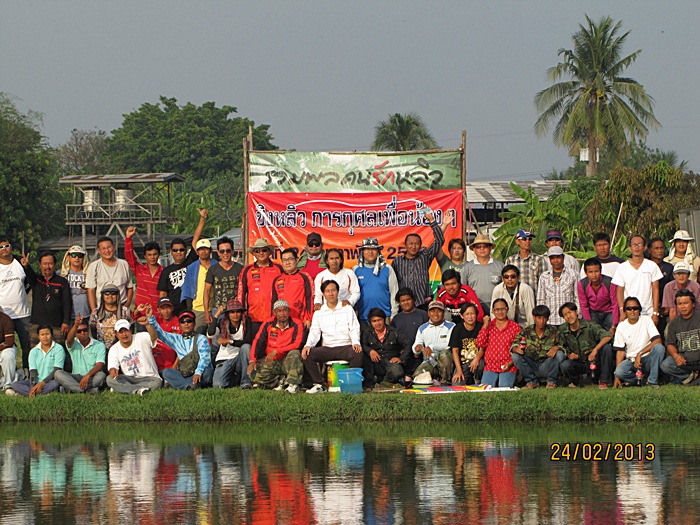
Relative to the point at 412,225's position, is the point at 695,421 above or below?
below

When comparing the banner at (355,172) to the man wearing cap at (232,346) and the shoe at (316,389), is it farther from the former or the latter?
the shoe at (316,389)

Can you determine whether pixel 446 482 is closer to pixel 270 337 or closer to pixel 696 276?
pixel 270 337

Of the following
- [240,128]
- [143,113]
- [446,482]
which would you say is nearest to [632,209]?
[446,482]

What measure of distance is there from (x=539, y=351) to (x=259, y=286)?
3.66 meters

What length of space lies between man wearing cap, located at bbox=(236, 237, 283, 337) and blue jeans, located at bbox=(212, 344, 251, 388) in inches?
14.4

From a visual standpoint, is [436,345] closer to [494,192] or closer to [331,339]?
[331,339]

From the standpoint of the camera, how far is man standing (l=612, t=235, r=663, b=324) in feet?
44.4

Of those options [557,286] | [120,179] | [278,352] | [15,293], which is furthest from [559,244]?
[120,179]

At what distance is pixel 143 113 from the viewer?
84.9 m

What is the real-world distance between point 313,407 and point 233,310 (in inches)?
68.1

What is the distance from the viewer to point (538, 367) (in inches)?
526

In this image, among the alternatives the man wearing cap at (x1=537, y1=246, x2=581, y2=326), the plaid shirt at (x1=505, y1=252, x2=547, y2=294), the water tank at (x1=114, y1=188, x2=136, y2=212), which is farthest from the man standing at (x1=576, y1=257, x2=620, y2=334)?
the water tank at (x1=114, y1=188, x2=136, y2=212)

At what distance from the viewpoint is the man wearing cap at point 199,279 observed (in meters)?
14.6
